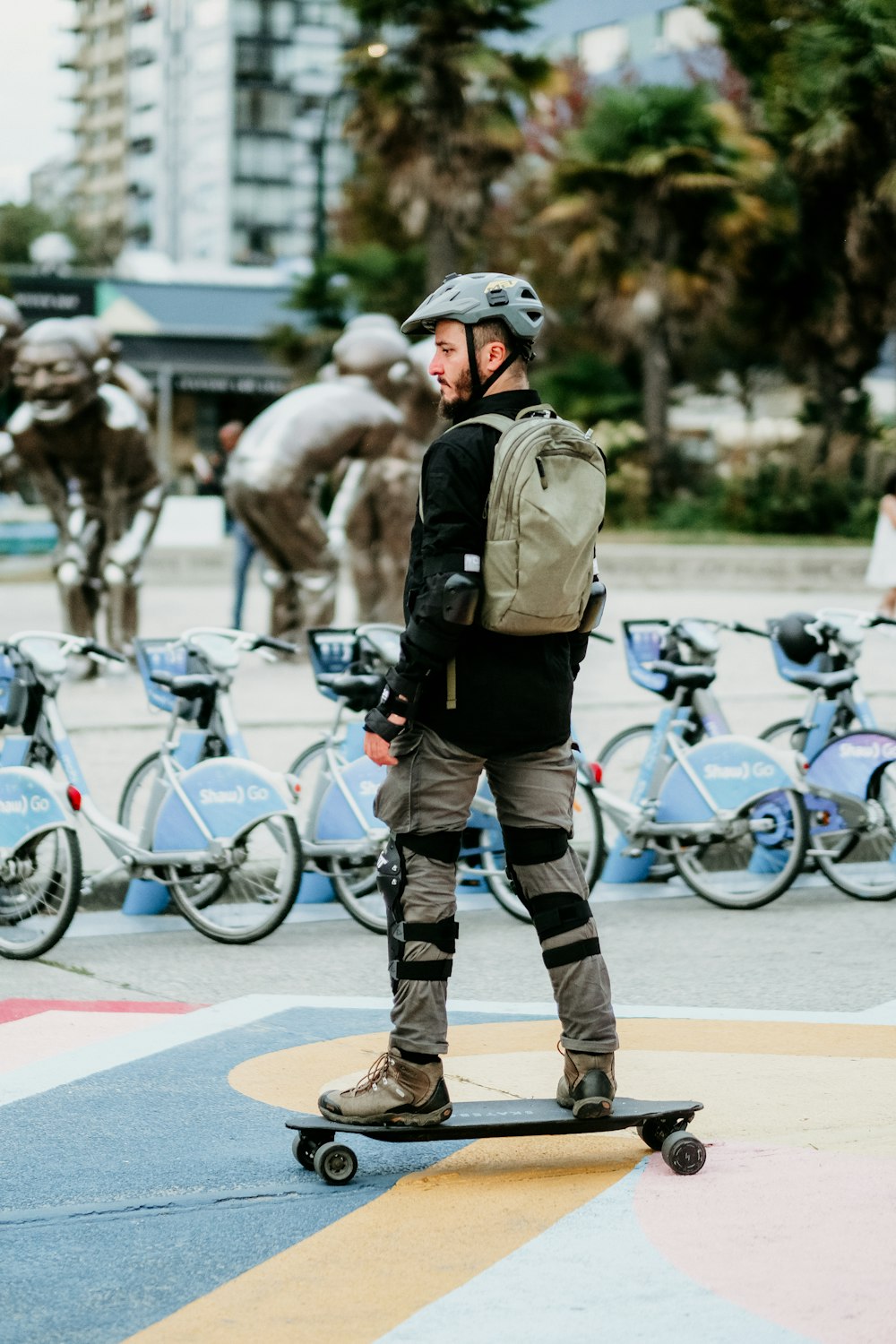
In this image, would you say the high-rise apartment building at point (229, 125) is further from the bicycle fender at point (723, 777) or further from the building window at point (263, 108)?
the bicycle fender at point (723, 777)

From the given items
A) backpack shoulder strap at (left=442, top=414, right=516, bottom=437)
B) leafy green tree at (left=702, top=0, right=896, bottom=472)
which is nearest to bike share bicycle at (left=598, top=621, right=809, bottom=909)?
backpack shoulder strap at (left=442, top=414, right=516, bottom=437)

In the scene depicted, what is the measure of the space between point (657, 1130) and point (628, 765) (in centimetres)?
417

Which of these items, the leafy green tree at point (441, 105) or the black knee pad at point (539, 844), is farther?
the leafy green tree at point (441, 105)

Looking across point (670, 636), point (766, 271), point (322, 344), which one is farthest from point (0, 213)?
point (670, 636)

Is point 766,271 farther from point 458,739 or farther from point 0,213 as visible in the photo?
point 0,213

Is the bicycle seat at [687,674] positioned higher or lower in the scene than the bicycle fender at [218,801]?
higher

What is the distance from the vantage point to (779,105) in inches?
1292

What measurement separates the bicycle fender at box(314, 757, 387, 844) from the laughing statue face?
7697 mm

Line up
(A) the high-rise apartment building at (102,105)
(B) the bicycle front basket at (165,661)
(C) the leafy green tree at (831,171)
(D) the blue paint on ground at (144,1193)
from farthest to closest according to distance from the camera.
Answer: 1. (A) the high-rise apartment building at (102,105)
2. (C) the leafy green tree at (831,171)
3. (B) the bicycle front basket at (165,661)
4. (D) the blue paint on ground at (144,1193)

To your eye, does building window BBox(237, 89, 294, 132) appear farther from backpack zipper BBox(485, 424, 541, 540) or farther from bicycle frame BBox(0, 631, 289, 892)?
backpack zipper BBox(485, 424, 541, 540)

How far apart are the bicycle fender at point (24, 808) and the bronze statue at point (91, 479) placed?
8.04 m

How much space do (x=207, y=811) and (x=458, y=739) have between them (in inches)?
119

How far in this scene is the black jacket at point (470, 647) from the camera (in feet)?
14.1

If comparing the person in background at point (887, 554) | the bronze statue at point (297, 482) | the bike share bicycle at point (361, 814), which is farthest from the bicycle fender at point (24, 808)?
the bronze statue at point (297, 482)
